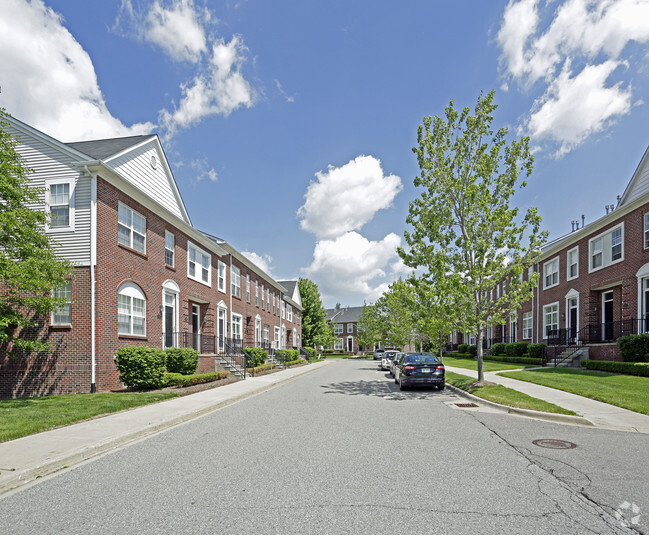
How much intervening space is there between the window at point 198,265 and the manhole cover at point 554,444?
19.1 meters

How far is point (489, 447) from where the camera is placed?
7.59 metres

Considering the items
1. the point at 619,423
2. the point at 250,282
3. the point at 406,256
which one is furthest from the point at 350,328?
the point at 619,423

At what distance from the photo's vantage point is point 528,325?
3641 centimetres

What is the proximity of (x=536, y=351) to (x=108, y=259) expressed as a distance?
25.7m

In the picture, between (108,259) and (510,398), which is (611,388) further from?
(108,259)

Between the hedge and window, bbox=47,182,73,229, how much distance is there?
70.5 feet

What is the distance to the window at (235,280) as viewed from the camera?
3197cm

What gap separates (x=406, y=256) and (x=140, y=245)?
10778 mm

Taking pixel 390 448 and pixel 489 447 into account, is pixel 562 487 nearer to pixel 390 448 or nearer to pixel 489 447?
pixel 489 447

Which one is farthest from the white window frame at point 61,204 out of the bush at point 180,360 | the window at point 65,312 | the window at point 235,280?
the window at point 235,280

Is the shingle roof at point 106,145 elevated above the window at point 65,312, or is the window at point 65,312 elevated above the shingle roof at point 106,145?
the shingle roof at point 106,145

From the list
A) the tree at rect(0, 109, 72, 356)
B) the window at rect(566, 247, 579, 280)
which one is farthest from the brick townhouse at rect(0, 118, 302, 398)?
the window at rect(566, 247, 579, 280)

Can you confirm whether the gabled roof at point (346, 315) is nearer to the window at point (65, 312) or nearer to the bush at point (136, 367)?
the bush at point (136, 367)

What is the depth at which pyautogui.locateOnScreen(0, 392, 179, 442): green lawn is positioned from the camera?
8.95 m
